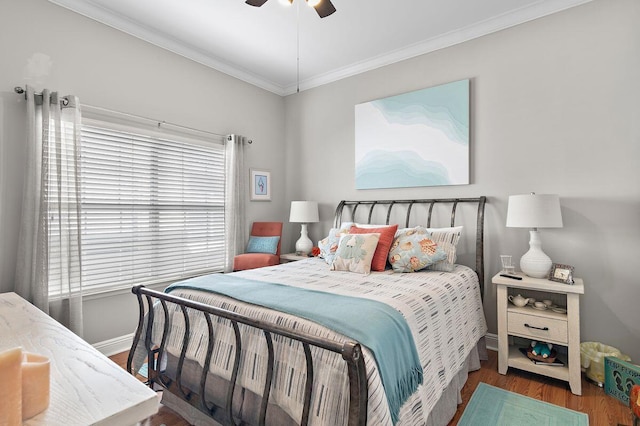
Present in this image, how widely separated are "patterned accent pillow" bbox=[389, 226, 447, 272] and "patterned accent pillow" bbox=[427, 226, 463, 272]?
11cm

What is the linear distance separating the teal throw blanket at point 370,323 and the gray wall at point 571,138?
71.7 inches

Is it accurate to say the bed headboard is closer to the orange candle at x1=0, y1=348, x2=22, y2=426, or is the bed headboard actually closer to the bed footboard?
the bed footboard

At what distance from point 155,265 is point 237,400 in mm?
2047

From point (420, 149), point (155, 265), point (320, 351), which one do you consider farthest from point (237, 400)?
point (420, 149)

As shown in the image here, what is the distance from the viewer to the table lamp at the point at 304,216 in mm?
3848

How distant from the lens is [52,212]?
7.95 ft

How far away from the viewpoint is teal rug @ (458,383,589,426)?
1.89 m

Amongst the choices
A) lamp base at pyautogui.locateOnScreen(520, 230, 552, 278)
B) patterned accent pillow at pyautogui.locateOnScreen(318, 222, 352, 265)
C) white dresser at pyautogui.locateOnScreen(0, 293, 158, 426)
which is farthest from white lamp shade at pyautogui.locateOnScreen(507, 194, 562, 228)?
white dresser at pyautogui.locateOnScreen(0, 293, 158, 426)

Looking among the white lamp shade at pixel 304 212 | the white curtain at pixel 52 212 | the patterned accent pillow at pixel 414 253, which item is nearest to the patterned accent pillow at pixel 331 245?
the patterned accent pillow at pixel 414 253

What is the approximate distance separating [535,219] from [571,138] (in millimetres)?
815

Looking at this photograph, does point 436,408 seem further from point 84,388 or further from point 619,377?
point 84,388

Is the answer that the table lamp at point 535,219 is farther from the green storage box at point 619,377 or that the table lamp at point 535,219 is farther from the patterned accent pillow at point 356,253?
the patterned accent pillow at point 356,253

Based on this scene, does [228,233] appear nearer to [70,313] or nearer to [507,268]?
[70,313]

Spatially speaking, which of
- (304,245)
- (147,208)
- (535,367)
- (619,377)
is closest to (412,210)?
(304,245)
